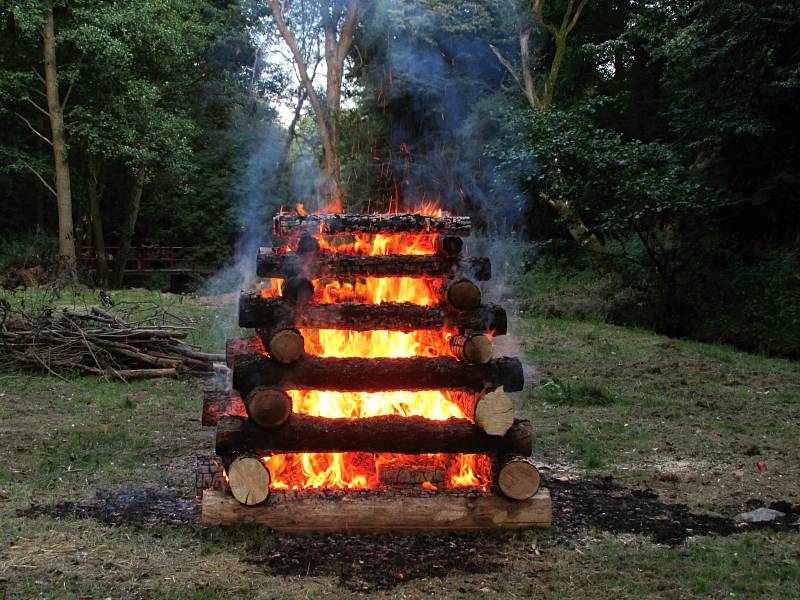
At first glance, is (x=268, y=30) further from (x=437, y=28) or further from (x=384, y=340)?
(x=384, y=340)

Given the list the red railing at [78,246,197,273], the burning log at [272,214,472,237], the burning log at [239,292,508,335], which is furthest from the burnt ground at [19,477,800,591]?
the red railing at [78,246,197,273]

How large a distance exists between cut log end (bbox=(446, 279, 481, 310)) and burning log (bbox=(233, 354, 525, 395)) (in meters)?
0.39

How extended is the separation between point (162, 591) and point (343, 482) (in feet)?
5.75

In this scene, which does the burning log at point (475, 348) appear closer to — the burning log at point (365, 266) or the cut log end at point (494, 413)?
the cut log end at point (494, 413)

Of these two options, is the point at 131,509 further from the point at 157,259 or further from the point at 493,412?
the point at 157,259

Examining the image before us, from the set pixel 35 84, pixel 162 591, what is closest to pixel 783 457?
pixel 162 591

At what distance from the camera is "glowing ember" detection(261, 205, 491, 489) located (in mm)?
5867

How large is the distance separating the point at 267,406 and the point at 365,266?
4.16 feet

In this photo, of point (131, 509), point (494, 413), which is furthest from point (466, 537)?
point (131, 509)

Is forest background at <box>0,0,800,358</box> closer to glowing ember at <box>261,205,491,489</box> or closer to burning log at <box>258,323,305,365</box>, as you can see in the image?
glowing ember at <box>261,205,491,489</box>

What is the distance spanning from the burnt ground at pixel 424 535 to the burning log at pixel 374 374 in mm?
992

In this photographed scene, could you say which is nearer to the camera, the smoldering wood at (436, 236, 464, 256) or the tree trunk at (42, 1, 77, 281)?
the smoldering wood at (436, 236, 464, 256)

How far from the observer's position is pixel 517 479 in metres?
5.47

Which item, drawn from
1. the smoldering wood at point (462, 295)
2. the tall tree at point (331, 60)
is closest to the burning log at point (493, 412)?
the smoldering wood at point (462, 295)
